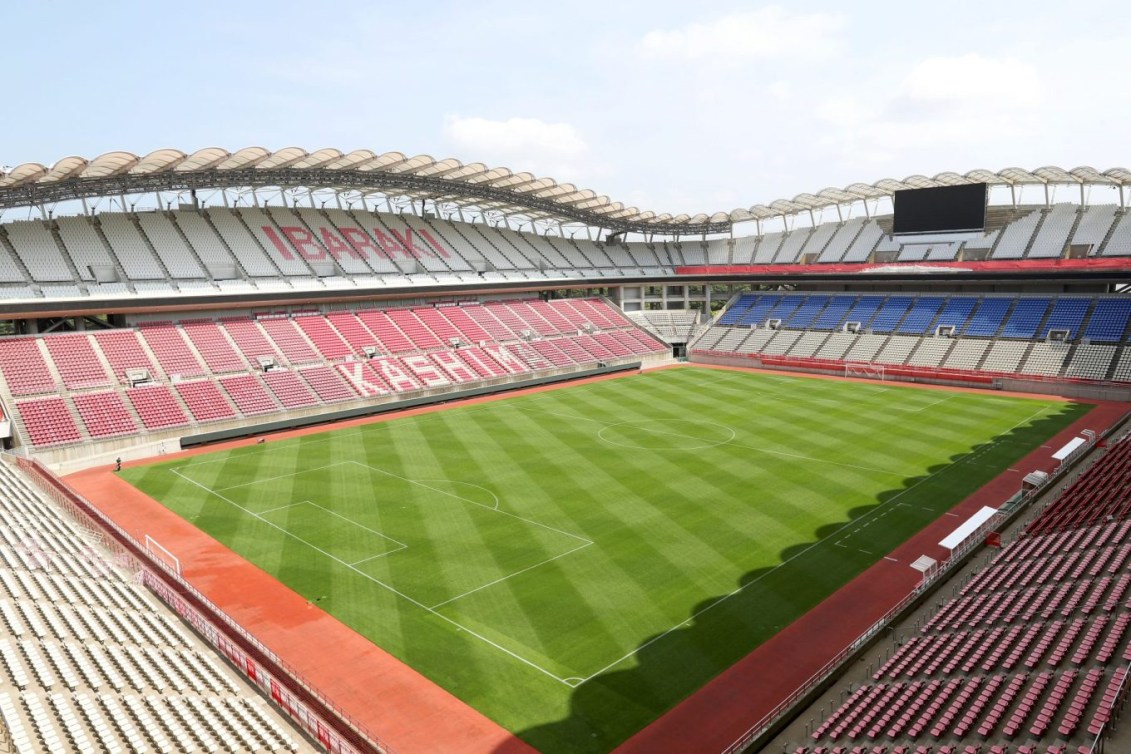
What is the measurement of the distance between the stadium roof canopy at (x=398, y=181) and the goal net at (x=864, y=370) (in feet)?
51.1

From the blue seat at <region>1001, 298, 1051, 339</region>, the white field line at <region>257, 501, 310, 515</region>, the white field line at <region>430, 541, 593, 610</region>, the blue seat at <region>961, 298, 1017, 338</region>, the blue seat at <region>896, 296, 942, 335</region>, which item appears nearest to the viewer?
the white field line at <region>430, 541, 593, 610</region>

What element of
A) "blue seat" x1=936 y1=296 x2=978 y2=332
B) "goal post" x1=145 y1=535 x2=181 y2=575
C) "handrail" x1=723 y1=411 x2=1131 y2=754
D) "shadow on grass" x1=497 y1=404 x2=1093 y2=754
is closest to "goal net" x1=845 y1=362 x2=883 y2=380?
"blue seat" x1=936 y1=296 x2=978 y2=332

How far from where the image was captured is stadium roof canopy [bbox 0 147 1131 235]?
3738 centimetres

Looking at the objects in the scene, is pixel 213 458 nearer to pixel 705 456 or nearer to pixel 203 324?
pixel 203 324

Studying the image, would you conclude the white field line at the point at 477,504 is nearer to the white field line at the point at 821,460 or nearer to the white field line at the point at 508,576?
the white field line at the point at 508,576

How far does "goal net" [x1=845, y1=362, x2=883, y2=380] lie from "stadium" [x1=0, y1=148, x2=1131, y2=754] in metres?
0.23

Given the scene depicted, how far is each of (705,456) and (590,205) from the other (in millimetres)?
35115

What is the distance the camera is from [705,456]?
31.7 metres

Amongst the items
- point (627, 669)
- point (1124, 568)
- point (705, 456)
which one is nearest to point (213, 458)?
point (705, 456)

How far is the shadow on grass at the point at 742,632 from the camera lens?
14109mm

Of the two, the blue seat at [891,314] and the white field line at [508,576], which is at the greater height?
the blue seat at [891,314]

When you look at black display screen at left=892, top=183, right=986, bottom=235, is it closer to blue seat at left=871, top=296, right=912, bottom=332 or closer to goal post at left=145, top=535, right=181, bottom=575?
blue seat at left=871, top=296, right=912, bottom=332

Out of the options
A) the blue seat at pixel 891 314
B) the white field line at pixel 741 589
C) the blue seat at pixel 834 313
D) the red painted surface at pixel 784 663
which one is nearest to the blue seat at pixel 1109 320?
the blue seat at pixel 891 314

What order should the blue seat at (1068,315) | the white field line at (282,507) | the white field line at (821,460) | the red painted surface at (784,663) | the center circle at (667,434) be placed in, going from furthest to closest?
the blue seat at (1068,315) → the center circle at (667,434) → the white field line at (821,460) → the white field line at (282,507) → the red painted surface at (784,663)
